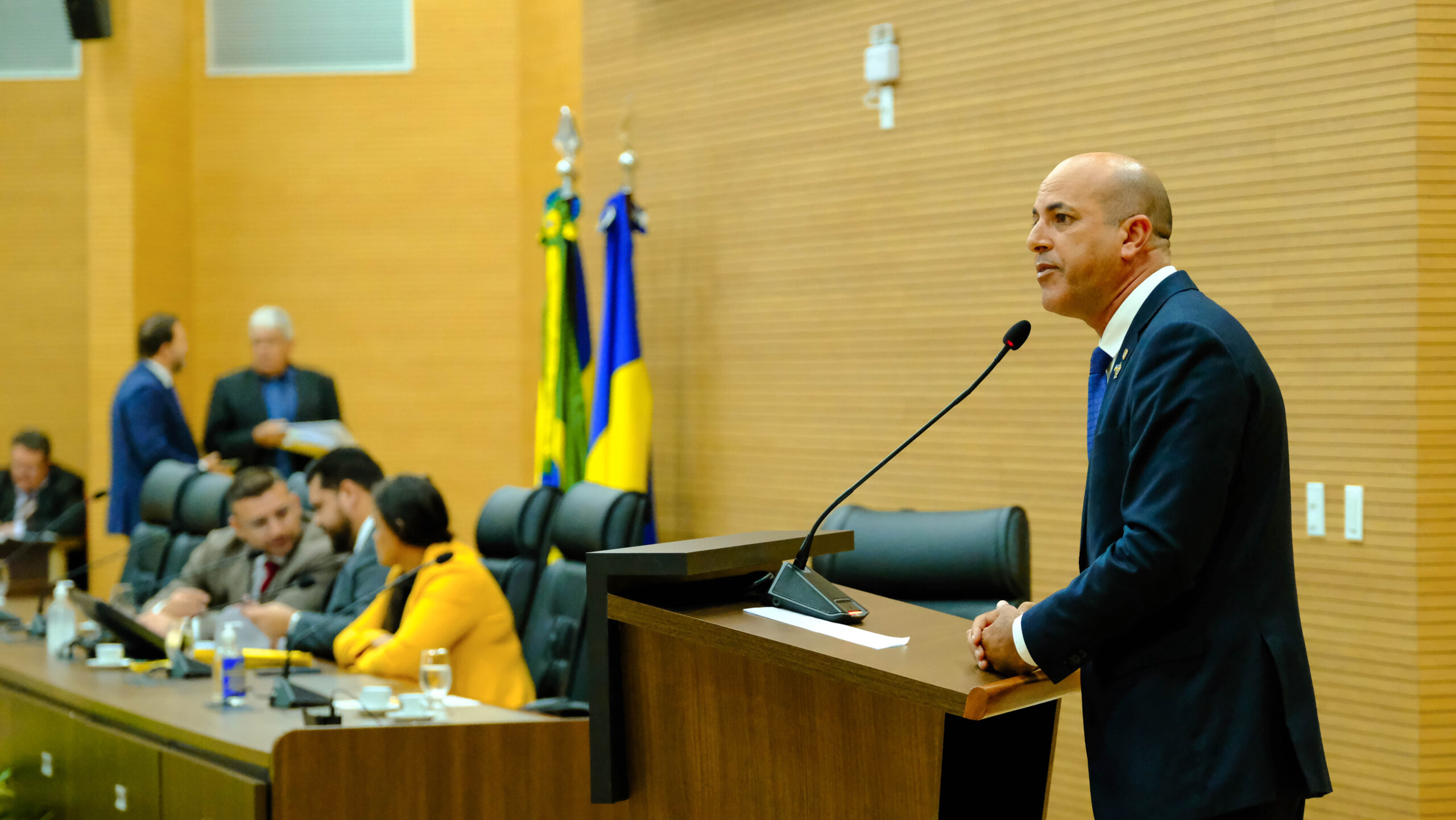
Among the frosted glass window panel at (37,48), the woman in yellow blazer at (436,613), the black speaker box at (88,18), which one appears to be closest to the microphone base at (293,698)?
the woman in yellow blazer at (436,613)

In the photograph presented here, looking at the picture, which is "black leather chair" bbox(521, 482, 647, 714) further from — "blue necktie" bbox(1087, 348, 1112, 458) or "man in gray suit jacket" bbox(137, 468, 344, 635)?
"blue necktie" bbox(1087, 348, 1112, 458)

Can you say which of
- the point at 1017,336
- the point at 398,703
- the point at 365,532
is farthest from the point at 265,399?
the point at 1017,336

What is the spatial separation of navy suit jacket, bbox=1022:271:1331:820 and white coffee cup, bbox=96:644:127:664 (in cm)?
295

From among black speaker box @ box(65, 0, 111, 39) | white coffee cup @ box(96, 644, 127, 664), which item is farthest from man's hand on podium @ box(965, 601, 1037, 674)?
black speaker box @ box(65, 0, 111, 39)

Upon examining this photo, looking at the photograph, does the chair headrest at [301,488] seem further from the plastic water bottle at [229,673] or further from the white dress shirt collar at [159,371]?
the plastic water bottle at [229,673]

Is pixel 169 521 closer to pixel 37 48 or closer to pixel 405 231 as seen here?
pixel 405 231

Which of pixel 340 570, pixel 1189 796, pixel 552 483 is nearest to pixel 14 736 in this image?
pixel 340 570

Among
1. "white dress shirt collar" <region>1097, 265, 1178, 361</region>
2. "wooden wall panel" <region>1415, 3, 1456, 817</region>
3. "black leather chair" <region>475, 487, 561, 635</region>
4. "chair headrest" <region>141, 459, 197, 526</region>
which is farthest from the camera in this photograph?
"chair headrest" <region>141, 459, 197, 526</region>

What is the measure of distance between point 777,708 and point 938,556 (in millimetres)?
1184

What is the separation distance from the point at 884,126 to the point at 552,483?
1.96 meters

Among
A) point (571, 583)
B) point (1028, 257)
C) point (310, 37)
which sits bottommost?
point (571, 583)

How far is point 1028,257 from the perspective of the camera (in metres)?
3.95

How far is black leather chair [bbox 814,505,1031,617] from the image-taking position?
2.71 m

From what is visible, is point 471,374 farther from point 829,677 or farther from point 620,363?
point 829,677
